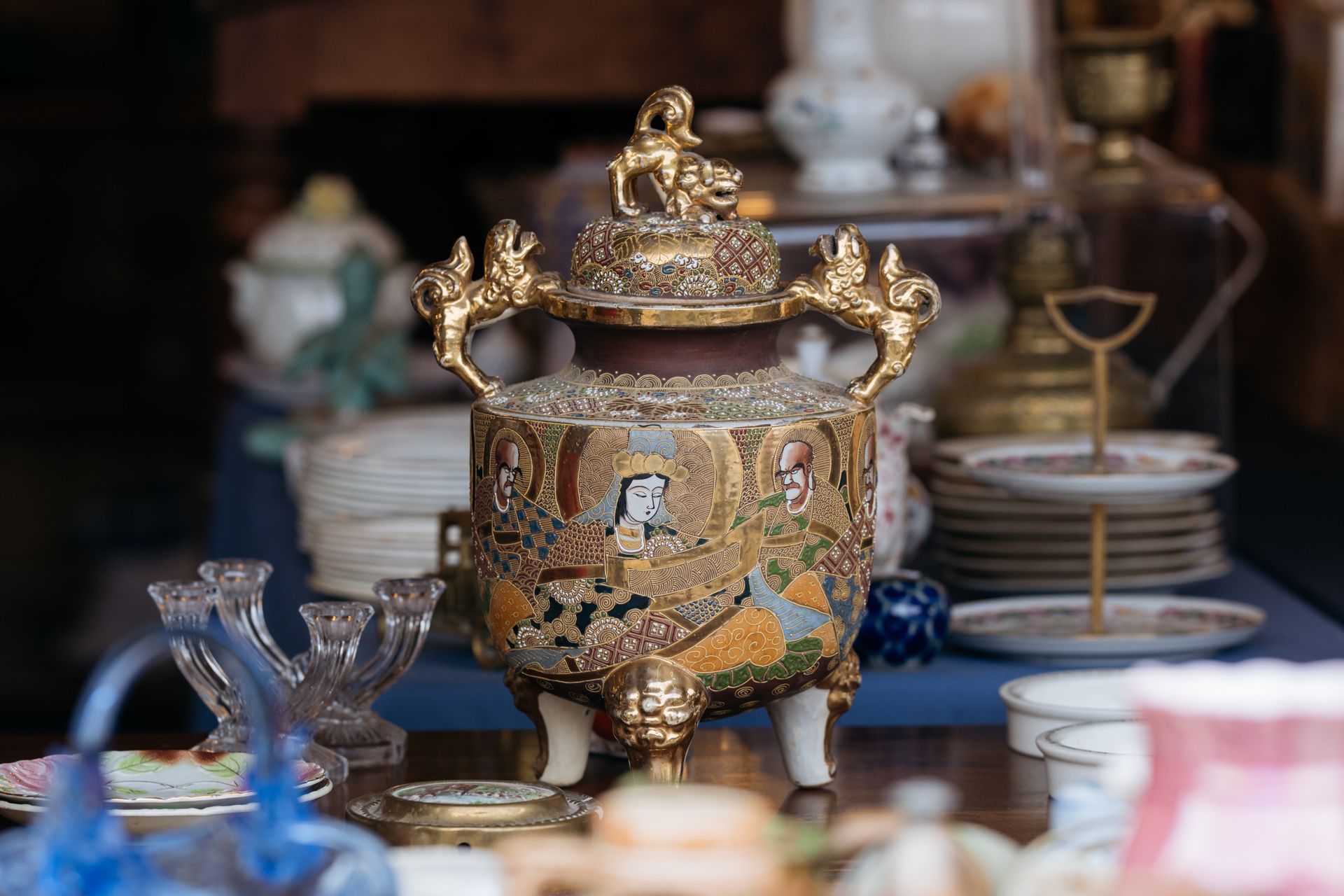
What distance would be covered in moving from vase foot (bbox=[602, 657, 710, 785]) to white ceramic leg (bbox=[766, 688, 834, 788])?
0.35ft

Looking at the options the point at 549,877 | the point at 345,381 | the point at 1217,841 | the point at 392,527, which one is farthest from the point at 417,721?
the point at 345,381

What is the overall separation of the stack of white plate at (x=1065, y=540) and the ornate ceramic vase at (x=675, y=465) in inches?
30.7

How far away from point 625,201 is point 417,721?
1.85 feet

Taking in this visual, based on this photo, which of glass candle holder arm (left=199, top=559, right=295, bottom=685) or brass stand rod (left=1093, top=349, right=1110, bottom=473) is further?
brass stand rod (left=1093, top=349, right=1110, bottom=473)

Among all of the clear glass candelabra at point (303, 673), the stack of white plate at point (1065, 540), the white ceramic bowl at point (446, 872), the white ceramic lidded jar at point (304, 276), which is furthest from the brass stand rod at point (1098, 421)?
the white ceramic lidded jar at point (304, 276)

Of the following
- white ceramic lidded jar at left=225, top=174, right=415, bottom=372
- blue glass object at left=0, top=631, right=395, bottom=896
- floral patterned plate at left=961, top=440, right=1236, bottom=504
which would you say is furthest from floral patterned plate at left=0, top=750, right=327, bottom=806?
white ceramic lidded jar at left=225, top=174, right=415, bottom=372

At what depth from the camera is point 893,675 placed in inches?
63.3

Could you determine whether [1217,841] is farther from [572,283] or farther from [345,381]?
[345,381]

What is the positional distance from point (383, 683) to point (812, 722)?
0.31 metres

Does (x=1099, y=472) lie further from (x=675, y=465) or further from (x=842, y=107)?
→ (x=842, y=107)

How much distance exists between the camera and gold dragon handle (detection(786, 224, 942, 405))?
1.18 metres

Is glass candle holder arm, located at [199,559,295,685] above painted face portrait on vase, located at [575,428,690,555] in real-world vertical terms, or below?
below

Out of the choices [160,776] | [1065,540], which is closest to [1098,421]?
[1065,540]

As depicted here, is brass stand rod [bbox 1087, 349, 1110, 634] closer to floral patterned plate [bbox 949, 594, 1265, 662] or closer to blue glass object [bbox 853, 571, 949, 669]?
floral patterned plate [bbox 949, 594, 1265, 662]
